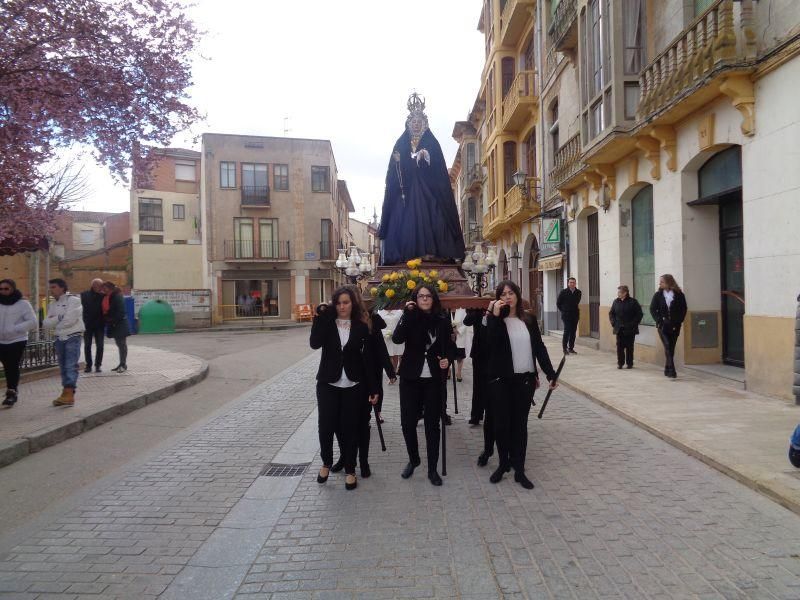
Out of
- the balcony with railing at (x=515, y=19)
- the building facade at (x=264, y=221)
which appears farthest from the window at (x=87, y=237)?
the balcony with railing at (x=515, y=19)

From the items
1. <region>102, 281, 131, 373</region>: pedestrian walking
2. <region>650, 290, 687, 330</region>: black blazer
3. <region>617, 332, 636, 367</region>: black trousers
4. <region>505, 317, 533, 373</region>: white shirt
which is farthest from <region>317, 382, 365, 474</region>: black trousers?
<region>102, 281, 131, 373</region>: pedestrian walking

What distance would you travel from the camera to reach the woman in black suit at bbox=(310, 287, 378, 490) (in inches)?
188

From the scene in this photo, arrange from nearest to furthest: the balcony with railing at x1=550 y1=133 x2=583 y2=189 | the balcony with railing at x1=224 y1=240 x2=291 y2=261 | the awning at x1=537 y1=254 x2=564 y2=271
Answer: the balcony with railing at x1=550 y1=133 x2=583 y2=189 → the awning at x1=537 y1=254 x2=564 y2=271 → the balcony with railing at x1=224 y1=240 x2=291 y2=261

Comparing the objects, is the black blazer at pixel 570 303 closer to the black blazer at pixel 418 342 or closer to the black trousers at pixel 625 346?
the black trousers at pixel 625 346

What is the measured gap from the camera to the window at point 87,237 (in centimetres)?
4384

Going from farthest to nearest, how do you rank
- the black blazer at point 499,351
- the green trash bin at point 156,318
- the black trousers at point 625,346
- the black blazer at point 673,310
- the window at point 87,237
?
the window at point 87,237 → the green trash bin at point 156,318 → the black trousers at point 625,346 → the black blazer at point 673,310 → the black blazer at point 499,351

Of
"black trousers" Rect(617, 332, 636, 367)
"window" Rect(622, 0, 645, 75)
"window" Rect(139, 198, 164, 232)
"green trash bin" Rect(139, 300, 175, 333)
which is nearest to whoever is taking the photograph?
"black trousers" Rect(617, 332, 636, 367)

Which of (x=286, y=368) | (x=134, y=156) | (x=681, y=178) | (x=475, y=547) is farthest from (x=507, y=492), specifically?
(x=286, y=368)

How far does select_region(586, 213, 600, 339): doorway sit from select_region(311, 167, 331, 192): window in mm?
24209

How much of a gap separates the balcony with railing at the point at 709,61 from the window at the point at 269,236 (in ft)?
95.7

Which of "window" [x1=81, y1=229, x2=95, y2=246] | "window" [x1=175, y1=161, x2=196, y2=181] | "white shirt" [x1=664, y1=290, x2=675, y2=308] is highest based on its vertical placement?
"window" [x1=175, y1=161, x2=196, y2=181]

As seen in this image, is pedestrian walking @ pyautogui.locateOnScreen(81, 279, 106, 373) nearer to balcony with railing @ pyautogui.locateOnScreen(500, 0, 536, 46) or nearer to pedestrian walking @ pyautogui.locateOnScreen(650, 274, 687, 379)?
pedestrian walking @ pyautogui.locateOnScreen(650, 274, 687, 379)

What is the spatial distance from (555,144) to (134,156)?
14883 mm

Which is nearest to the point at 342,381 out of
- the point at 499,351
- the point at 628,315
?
the point at 499,351
